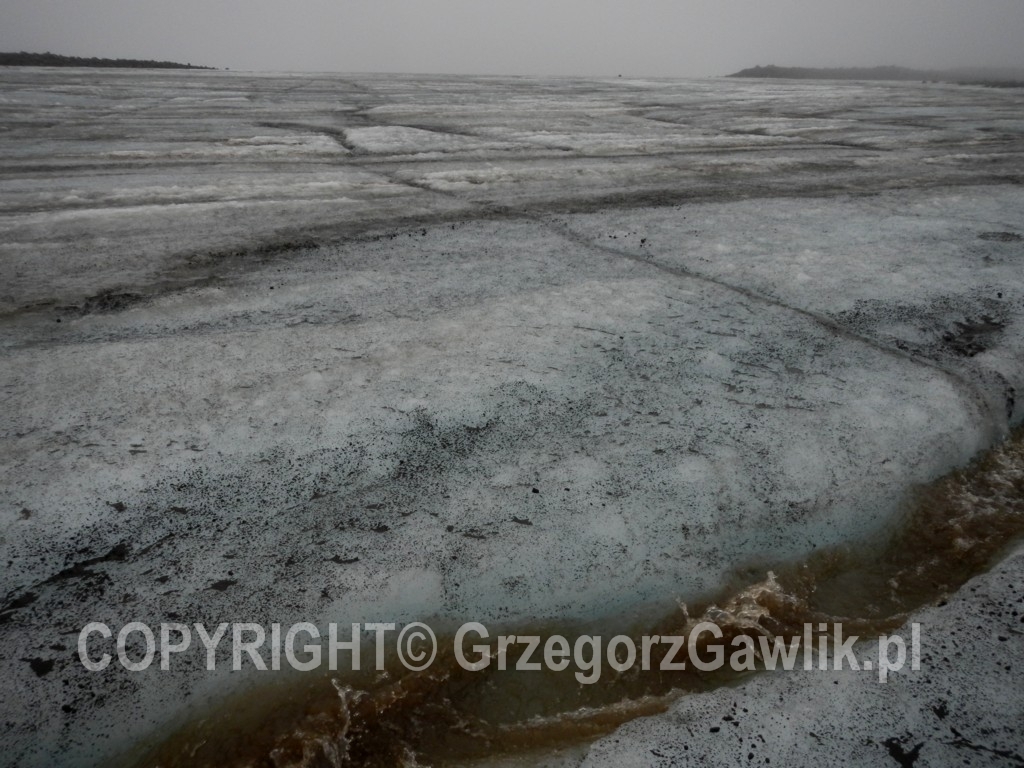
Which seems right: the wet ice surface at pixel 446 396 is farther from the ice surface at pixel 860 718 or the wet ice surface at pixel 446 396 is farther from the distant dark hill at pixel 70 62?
the distant dark hill at pixel 70 62

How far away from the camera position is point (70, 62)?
14586mm

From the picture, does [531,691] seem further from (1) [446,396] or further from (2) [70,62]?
(2) [70,62]

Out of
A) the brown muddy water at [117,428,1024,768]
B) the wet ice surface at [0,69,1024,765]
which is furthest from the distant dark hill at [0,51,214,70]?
the brown muddy water at [117,428,1024,768]

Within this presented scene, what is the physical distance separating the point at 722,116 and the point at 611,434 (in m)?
7.04

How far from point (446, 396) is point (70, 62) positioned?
727 inches

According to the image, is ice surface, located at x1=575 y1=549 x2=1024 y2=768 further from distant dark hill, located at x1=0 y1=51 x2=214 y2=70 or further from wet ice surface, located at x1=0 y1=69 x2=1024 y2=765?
distant dark hill, located at x1=0 y1=51 x2=214 y2=70

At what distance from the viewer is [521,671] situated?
2.96ft

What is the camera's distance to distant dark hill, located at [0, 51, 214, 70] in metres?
13.1

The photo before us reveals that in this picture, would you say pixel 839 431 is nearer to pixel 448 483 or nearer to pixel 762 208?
pixel 448 483

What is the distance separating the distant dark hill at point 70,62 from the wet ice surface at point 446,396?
547 inches

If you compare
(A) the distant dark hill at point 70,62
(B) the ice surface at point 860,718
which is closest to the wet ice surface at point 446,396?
(B) the ice surface at point 860,718

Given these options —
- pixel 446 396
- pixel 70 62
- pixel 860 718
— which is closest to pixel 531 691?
pixel 860 718

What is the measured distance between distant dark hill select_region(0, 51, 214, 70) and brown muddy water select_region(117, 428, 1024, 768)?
54.5ft

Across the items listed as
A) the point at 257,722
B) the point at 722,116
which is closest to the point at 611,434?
the point at 257,722
